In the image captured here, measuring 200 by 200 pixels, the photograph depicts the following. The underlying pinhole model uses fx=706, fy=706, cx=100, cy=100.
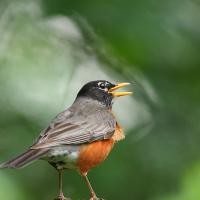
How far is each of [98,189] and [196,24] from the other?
4.99 ft

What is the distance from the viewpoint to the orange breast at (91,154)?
490 centimetres

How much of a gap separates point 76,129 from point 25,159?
0.90 m

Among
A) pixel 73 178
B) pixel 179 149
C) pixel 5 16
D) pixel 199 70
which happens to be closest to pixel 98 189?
pixel 73 178

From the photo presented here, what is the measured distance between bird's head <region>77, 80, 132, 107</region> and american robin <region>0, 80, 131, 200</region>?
0.22 metres

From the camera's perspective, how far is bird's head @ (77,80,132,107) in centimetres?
610

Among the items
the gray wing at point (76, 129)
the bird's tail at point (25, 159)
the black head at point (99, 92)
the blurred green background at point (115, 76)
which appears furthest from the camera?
the black head at point (99, 92)

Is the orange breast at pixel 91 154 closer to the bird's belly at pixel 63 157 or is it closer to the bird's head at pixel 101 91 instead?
the bird's belly at pixel 63 157

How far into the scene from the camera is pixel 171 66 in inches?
215

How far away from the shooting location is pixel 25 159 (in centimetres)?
423

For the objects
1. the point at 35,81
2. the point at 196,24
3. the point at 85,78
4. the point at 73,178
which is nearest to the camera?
the point at 196,24

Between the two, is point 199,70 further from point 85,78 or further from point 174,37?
point 85,78

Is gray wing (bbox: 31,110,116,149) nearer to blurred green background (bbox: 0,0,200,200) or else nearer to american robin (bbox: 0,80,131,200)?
american robin (bbox: 0,80,131,200)

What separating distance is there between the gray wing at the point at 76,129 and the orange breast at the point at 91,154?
43 millimetres

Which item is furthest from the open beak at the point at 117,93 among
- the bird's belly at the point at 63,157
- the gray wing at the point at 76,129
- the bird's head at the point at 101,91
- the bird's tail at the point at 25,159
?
the bird's tail at the point at 25,159
